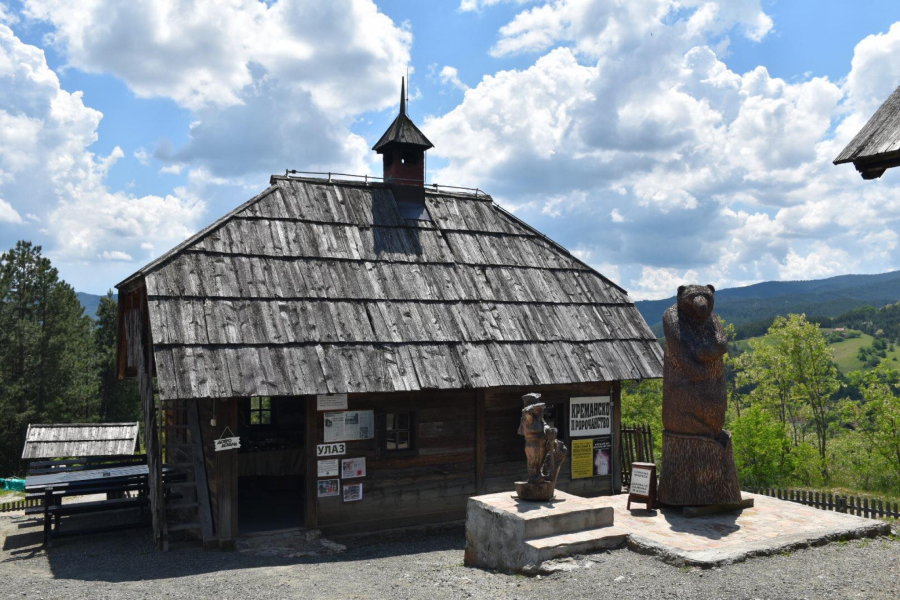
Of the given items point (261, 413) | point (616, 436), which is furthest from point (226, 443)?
point (616, 436)

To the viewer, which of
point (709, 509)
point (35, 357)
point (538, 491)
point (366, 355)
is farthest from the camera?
point (35, 357)

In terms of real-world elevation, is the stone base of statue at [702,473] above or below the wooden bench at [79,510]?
above

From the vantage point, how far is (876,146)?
204 inches

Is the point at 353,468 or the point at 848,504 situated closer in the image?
the point at 353,468

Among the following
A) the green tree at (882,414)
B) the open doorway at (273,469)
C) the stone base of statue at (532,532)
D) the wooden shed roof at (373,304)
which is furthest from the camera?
the green tree at (882,414)

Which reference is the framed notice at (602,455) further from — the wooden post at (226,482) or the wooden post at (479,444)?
the wooden post at (226,482)

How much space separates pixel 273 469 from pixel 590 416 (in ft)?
20.5

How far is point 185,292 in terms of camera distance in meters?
11.2

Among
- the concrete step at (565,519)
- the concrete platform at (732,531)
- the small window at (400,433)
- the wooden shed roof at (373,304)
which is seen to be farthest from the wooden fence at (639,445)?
the concrete step at (565,519)

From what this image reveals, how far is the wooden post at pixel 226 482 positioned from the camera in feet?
34.7

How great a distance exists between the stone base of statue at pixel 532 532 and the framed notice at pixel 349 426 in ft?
8.63

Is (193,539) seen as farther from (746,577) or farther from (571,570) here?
(746,577)

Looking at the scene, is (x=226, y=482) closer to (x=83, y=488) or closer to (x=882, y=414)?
(x=83, y=488)

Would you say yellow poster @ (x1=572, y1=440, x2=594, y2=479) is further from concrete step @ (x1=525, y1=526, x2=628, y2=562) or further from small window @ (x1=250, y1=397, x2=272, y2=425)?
small window @ (x1=250, y1=397, x2=272, y2=425)
